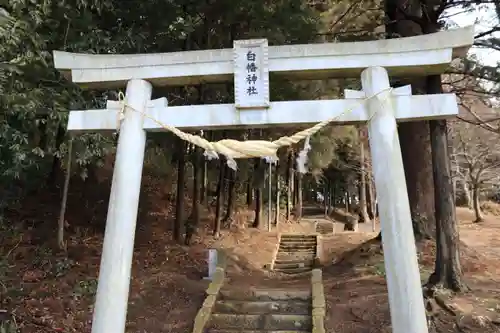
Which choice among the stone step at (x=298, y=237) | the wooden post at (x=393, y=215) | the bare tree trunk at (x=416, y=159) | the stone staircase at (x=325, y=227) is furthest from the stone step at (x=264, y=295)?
the stone staircase at (x=325, y=227)

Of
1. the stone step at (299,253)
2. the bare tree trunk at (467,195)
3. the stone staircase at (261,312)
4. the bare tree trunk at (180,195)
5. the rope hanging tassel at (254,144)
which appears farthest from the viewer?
the bare tree trunk at (467,195)

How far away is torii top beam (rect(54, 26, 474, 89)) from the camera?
4.59 metres

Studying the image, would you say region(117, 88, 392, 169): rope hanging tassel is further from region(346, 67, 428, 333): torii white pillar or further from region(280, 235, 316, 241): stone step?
region(280, 235, 316, 241): stone step

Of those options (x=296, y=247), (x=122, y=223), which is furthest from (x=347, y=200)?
(x=122, y=223)

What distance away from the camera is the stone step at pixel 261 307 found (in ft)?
23.6

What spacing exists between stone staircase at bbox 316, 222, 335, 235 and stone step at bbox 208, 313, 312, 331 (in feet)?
50.9

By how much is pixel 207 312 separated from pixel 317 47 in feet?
14.4

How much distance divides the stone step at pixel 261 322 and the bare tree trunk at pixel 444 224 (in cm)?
211

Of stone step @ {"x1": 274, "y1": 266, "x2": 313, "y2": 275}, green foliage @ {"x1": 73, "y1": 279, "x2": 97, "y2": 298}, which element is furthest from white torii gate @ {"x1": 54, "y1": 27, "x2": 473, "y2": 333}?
stone step @ {"x1": 274, "y1": 266, "x2": 313, "y2": 275}

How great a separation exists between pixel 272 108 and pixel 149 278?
5573mm

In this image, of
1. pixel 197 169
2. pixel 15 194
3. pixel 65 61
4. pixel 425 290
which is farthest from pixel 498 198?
pixel 65 61

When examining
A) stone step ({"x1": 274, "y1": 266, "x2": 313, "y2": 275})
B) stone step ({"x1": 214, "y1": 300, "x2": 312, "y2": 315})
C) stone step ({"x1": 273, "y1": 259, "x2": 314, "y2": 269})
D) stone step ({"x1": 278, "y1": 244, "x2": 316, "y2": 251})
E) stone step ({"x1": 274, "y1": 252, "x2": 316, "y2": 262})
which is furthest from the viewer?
stone step ({"x1": 278, "y1": 244, "x2": 316, "y2": 251})

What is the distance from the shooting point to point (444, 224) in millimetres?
6980

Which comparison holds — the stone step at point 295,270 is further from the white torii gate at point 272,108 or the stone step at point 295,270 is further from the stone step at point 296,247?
the white torii gate at point 272,108
